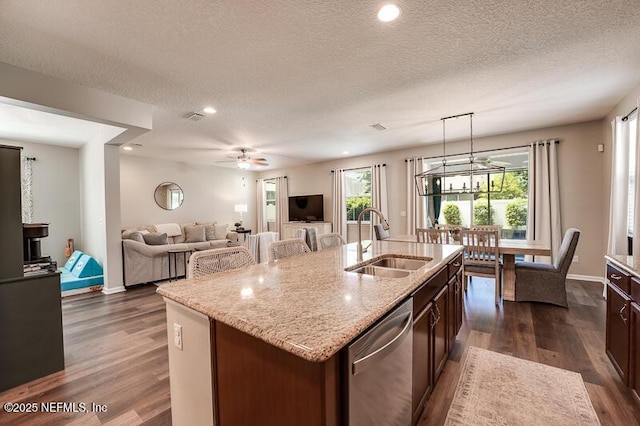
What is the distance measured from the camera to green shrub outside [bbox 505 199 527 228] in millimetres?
5004

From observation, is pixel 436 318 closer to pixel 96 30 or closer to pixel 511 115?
pixel 96 30

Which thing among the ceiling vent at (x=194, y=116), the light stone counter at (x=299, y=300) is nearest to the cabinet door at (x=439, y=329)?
the light stone counter at (x=299, y=300)

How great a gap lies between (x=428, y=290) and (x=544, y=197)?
4243 mm

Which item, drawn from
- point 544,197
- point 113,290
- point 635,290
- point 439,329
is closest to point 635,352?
point 635,290

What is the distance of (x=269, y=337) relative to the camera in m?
0.87

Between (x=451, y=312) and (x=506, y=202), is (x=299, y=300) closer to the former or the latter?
(x=451, y=312)

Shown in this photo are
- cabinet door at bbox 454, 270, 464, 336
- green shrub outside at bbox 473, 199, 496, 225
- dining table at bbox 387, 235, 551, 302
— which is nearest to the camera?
cabinet door at bbox 454, 270, 464, 336

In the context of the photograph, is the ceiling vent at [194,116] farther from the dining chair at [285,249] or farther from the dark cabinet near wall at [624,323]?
the dark cabinet near wall at [624,323]

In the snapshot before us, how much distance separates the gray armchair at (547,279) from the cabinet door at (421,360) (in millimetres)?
2612

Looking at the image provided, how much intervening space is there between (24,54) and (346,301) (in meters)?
3.19

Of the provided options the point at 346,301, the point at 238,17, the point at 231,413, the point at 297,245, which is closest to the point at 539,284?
the point at 297,245

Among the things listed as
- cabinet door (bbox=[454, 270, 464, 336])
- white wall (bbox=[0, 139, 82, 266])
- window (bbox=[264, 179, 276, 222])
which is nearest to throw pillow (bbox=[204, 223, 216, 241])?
window (bbox=[264, 179, 276, 222])

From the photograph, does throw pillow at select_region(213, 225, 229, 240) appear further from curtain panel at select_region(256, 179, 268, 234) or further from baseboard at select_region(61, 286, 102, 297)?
baseboard at select_region(61, 286, 102, 297)

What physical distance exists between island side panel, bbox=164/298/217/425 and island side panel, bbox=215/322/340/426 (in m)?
0.08
